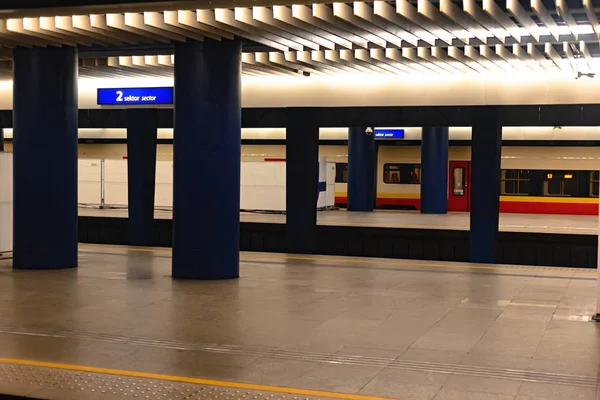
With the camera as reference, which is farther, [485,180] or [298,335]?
[485,180]

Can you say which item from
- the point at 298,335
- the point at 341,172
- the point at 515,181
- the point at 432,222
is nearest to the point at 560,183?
the point at 515,181

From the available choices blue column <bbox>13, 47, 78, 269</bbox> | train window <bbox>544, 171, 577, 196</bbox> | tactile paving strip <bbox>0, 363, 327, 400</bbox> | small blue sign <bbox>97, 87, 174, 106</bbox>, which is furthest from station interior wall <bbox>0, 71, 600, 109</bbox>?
train window <bbox>544, 171, 577, 196</bbox>

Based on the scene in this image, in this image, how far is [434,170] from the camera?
1194 inches

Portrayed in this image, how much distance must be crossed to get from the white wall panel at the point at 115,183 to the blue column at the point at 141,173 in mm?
8608

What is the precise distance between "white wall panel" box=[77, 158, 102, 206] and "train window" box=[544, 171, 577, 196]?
1527 cm

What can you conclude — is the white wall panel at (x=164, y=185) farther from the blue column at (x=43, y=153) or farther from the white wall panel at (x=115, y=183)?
the blue column at (x=43, y=153)

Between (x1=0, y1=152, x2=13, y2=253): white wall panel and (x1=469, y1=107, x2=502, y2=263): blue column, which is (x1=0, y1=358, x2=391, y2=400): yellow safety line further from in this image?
(x1=469, y1=107, x2=502, y2=263): blue column

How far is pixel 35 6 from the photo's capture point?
10.6 m

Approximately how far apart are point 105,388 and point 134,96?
1329 centimetres

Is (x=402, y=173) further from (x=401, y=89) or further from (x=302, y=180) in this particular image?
(x=401, y=89)

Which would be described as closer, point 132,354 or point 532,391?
point 532,391

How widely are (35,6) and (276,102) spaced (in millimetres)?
9109

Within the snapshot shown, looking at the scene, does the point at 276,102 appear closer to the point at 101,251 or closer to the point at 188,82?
the point at 101,251

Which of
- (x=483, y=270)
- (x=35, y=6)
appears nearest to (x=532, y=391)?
(x=35, y=6)
